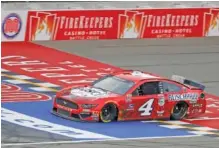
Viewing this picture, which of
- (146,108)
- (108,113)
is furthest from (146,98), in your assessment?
(108,113)

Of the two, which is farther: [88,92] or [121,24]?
[121,24]

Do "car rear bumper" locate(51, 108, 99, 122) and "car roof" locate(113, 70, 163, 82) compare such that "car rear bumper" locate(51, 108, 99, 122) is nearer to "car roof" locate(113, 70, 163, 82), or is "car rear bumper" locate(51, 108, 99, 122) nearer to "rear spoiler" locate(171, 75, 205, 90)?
"car roof" locate(113, 70, 163, 82)

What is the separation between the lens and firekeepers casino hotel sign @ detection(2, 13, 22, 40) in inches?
1139

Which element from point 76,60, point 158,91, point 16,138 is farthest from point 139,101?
point 76,60

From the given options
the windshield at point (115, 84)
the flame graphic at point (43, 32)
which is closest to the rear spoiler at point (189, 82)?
the windshield at point (115, 84)

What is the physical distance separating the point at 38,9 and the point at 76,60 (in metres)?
3.13

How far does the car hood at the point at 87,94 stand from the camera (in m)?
19.1

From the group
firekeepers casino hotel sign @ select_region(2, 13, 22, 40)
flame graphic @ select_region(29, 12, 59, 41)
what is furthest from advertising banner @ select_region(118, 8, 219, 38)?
firekeepers casino hotel sign @ select_region(2, 13, 22, 40)

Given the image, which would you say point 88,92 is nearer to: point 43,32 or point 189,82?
point 189,82

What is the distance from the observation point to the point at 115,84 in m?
20.0

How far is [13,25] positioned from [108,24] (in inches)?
142

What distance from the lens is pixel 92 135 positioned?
17.6 meters

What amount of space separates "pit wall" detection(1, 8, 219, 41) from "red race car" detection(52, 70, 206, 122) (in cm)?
922

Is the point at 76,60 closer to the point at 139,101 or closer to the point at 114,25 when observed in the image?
the point at 114,25
